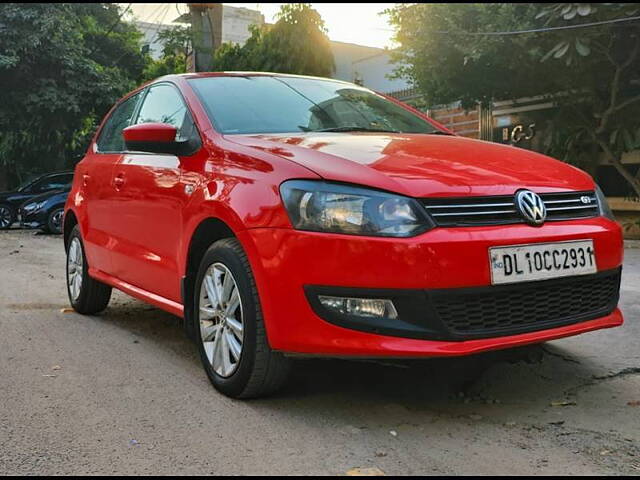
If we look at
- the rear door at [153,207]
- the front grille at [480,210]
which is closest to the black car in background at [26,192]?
the rear door at [153,207]

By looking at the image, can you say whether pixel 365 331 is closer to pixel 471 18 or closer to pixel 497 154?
pixel 497 154

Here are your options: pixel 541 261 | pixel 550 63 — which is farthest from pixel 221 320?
pixel 550 63

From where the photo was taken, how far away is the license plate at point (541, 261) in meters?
2.84

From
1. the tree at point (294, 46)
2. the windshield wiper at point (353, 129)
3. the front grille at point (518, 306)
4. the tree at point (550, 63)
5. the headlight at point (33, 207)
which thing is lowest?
the headlight at point (33, 207)

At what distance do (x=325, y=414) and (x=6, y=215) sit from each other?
15493 mm

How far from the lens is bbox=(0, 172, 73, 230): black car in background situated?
1680 cm

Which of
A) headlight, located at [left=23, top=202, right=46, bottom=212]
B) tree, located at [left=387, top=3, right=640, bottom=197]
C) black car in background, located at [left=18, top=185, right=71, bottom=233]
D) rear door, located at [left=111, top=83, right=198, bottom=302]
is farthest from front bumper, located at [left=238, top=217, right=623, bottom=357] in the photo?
headlight, located at [left=23, top=202, right=46, bottom=212]

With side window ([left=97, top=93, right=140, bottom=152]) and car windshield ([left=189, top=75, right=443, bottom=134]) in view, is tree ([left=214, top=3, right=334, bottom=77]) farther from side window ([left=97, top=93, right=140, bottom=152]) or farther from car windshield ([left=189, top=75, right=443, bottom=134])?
car windshield ([left=189, top=75, right=443, bottom=134])

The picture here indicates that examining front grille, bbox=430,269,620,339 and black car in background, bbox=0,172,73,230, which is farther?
black car in background, bbox=0,172,73,230

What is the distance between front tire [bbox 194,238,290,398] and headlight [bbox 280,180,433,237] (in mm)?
379

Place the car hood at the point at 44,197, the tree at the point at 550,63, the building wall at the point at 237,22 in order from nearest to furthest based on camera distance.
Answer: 1. the tree at the point at 550,63
2. the car hood at the point at 44,197
3. the building wall at the point at 237,22

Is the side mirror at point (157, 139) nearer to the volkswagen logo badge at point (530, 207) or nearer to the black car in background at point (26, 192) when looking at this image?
the volkswagen logo badge at point (530, 207)

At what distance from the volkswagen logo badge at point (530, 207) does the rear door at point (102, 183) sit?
8.61 ft

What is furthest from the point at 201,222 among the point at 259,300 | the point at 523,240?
the point at 523,240
